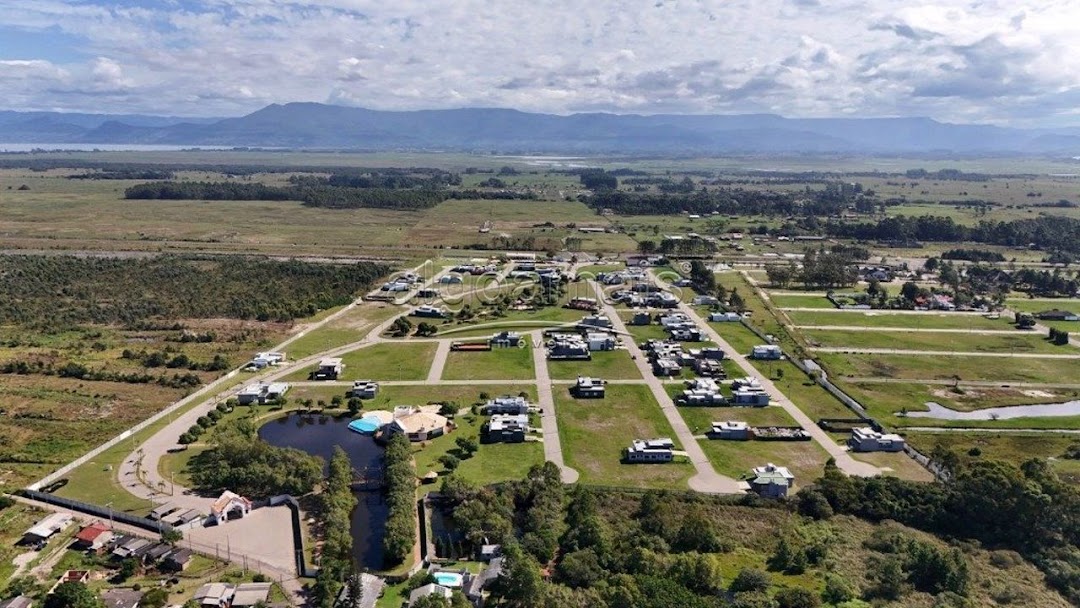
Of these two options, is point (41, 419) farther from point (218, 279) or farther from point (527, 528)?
point (218, 279)

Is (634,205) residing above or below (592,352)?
above

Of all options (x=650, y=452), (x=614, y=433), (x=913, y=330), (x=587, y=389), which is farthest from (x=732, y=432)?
(x=913, y=330)

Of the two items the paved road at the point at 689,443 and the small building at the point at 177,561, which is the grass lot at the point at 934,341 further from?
the small building at the point at 177,561

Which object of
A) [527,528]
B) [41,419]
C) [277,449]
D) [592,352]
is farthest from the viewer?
[592,352]

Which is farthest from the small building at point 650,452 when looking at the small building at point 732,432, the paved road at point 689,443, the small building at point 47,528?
the small building at point 47,528

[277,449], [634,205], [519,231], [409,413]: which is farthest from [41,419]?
[634,205]

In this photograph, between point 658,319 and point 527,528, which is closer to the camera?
point 527,528

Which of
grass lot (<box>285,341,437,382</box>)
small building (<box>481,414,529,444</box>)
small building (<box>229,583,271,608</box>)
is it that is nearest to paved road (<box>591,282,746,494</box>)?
small building (<box>481,414,529,444</box>)

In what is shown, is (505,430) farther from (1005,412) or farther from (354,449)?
(1005,412)
